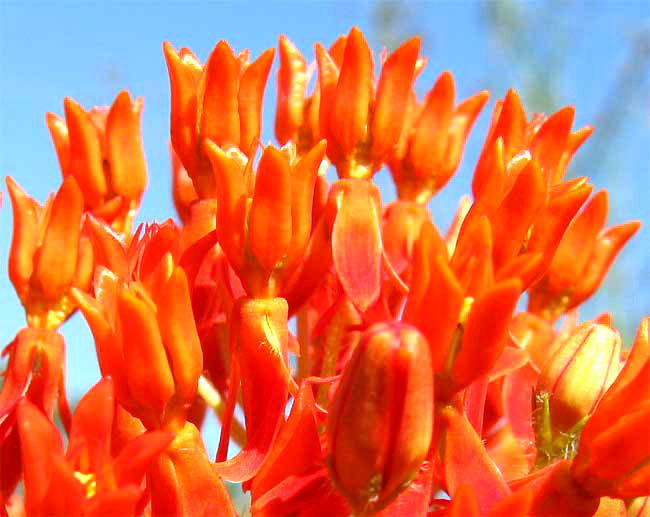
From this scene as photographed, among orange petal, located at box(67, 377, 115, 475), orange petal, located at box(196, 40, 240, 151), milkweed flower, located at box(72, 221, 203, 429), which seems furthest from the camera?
orange petal, located at box(196, 40, 240, 151)

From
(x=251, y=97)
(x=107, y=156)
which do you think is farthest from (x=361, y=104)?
(x=107, y=156)

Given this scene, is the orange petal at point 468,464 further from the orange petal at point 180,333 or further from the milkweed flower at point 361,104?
the milkweed flower at point 361,104

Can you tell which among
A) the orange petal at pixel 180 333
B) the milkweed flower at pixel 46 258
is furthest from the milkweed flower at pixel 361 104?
the orange petal at pixel 180 333

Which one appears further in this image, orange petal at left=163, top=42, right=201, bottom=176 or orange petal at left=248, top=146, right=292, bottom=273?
orange petal at left=163, top=42, right=201, bottom=176

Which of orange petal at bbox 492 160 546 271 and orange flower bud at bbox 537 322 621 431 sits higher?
orange petal at bbox 492 160 546 271

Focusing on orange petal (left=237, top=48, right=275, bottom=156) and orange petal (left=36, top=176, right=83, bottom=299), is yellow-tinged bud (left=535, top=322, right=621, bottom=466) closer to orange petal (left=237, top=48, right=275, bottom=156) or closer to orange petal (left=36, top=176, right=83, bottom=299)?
orange petal (left=237, top=48, right=275, bottom=156)

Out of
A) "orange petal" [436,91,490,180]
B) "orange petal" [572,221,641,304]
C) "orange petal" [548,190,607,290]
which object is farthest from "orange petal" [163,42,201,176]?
"orange petal" [572,221,641,304]

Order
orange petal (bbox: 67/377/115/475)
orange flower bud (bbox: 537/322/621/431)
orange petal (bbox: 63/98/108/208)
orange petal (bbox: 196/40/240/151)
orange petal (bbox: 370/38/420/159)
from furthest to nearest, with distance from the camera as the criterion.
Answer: orange petal (bbox: 63/98/108/208) → orange petal (bbox: 370/38/420/159) → orange petal (bbox: 196/40/240/151) → orange flower bud (bbox: 537/322/621/431) → orange petal (bbox: 67/377/115/475)
